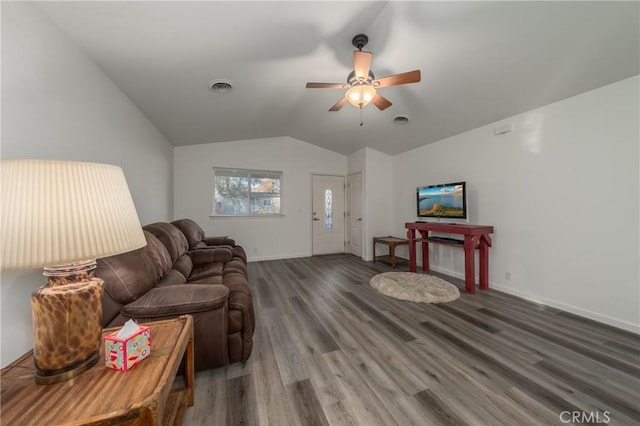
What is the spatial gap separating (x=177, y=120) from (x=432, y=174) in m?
4.25

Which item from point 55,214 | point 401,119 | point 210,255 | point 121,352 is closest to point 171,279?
point 210,255

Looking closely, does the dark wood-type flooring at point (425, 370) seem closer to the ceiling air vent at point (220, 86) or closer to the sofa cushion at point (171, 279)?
the sofa cushion at point (171, 279)

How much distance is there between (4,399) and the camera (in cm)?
72

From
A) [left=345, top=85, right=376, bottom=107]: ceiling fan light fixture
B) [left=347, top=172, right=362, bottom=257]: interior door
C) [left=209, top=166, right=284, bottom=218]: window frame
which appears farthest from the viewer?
[left=347, top=172, right=362, bottom=257]: interior door

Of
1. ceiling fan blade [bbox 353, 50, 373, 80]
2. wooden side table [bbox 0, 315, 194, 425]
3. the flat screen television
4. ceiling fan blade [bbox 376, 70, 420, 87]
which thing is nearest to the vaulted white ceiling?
ceiling fan blade [bbox 353, 50, 373, 80]

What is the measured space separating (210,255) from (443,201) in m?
3.61

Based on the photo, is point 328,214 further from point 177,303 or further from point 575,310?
point 177,303

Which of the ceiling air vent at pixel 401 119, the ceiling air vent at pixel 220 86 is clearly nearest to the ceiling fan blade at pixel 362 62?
the ceiling air vent at pixel 220 86

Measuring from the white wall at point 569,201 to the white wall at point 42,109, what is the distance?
175 inches

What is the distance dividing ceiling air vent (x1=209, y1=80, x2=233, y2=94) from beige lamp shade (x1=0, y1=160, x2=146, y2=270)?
2.10 meters

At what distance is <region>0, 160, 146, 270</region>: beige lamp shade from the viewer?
2.24 feet

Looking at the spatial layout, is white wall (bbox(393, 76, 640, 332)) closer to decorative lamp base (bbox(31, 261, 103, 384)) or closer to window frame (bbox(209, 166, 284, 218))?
window frame (bbox(209, 166, 284, 218))

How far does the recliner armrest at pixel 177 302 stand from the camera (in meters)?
1.40

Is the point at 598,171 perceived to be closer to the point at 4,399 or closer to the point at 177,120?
the point at 4,399
